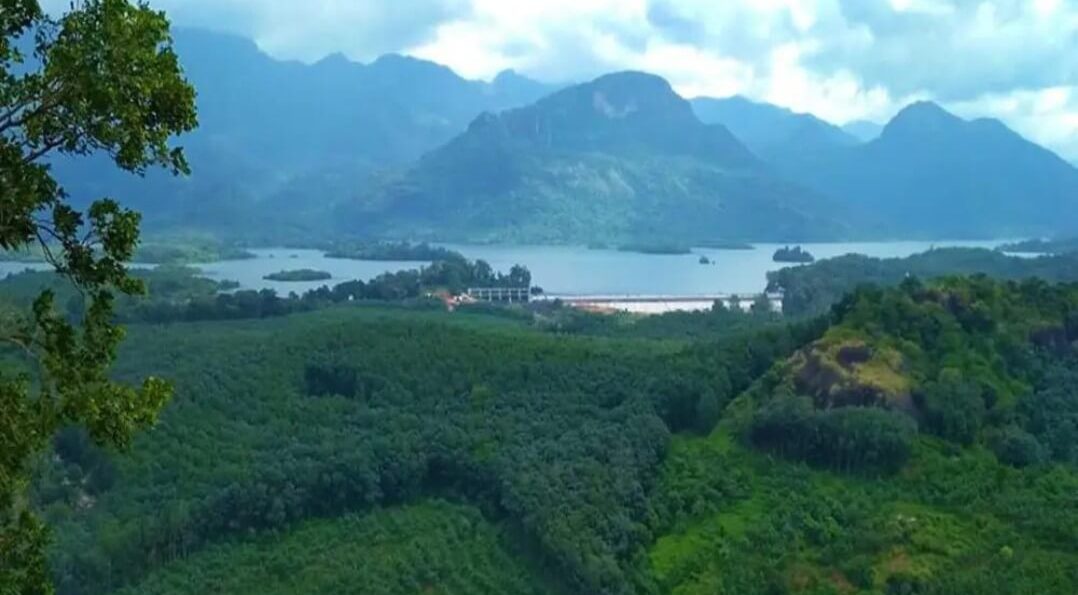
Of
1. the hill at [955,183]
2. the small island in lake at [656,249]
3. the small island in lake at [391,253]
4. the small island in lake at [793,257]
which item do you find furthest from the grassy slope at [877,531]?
the hill at [955,183]

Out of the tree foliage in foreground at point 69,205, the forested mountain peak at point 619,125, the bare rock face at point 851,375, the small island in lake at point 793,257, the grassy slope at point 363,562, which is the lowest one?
the grassy slope at point 363,562

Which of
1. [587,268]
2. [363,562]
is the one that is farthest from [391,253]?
[363,562]

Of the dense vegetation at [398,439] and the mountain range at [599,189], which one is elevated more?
the mountain range at [599,189]

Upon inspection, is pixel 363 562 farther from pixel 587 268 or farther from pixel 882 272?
pixel 587 268

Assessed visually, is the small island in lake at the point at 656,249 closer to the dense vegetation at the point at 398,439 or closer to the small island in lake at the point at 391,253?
the small island in lake at the point at 391,253

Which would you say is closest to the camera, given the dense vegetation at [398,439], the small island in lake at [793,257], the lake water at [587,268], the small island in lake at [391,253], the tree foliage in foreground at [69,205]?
the tree foliage in foreground at [69,205]

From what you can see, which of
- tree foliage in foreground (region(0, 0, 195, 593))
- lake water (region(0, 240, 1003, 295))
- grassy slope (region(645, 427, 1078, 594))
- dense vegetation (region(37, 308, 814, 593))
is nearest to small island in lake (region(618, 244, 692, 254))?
lake water (region(0, 240, 1003, 295))

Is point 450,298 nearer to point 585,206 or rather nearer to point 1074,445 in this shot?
point 1074,445
